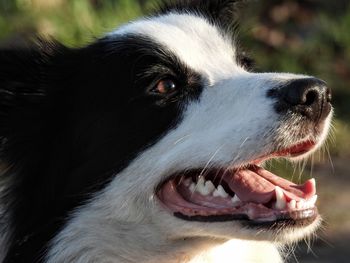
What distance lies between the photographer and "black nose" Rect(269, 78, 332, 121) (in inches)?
108

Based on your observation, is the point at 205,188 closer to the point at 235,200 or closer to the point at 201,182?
the point at 201,182

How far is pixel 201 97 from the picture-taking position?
303 centimetres

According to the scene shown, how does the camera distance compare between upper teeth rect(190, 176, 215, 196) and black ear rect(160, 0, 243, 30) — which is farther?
black ear rect(160, 0, 243, 30)

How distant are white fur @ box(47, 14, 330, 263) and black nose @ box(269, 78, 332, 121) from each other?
0.04 meters

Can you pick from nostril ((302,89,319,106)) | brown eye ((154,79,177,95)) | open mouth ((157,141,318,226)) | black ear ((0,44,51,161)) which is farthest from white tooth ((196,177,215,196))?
black ear ((0,44,51,161))

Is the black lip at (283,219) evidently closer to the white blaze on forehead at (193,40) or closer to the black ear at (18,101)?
the white blaze on forehead at (193,40)

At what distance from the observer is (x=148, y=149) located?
2975 millimetres

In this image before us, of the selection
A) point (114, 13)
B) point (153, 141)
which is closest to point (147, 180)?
point (153, 141)

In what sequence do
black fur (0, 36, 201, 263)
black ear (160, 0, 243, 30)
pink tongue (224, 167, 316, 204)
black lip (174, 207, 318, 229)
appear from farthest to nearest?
black ear (160, 0, 243, 30) → black fur (0, 36, 201, 263) → pink tongue (224, 167, 316, 204) → black lip (174, 207, 318, 229)

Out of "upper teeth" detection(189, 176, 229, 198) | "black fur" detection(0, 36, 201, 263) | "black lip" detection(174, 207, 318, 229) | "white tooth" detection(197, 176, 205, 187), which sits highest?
"black fur" detection(0, 36, 201, 263)

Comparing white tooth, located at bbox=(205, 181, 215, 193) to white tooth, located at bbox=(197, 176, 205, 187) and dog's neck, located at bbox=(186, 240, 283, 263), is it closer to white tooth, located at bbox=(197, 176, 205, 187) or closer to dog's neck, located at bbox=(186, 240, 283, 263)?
white tooth, located at bbox=(197, 176, 205, 187)

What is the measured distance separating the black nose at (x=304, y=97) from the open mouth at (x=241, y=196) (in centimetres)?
14

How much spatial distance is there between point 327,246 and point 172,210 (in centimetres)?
242

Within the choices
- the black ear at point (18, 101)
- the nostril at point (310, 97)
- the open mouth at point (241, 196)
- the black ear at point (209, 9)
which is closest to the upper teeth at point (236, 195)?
the open mouth at point (241, 196)
